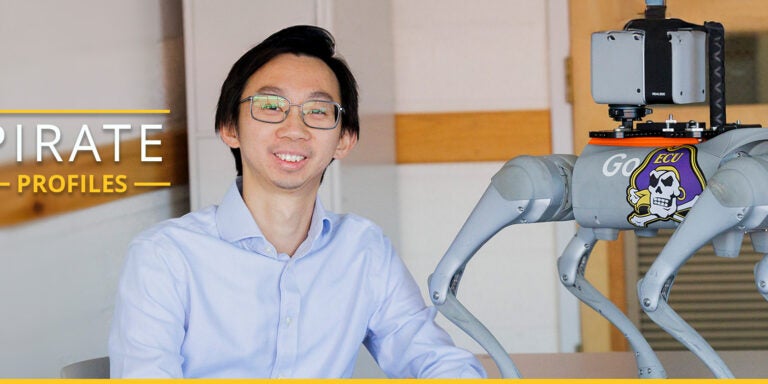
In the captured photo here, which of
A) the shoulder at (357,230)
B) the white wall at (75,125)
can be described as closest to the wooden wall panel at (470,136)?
the white wall at (75,125)

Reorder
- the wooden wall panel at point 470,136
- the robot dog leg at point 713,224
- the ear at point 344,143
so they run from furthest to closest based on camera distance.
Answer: the wooden wall panel at point 470,136
the ear at point 344,143
the robot dog leg at point 713,224

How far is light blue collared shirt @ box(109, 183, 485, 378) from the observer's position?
59.3 inches

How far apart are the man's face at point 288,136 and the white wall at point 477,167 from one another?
1743 millimetres

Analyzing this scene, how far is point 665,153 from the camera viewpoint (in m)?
1.42

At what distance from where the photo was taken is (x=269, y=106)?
1.59 m

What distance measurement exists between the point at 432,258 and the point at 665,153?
6.60ft

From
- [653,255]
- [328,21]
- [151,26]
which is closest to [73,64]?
[151,26]

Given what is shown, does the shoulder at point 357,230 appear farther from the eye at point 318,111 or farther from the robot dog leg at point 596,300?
the robot dog leg at point 596,300

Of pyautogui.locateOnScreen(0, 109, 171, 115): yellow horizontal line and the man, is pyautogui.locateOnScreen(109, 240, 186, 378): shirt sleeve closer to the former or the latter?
the man

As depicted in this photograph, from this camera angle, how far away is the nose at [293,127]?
1.57 metres

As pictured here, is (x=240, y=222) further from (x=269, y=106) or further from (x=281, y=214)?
(x=269, y=106)

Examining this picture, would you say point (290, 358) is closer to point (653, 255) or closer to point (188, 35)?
point (188, 35)

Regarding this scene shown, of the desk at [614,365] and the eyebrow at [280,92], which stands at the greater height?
the eyebrow at [280,92]

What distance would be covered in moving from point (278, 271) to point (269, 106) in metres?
0.23
